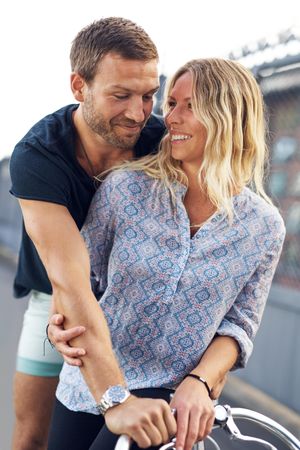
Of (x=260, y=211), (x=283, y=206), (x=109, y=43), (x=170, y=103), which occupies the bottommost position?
(x=283, y=206)

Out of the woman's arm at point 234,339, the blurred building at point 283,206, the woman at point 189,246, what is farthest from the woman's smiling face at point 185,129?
the blurred building at point 283,206

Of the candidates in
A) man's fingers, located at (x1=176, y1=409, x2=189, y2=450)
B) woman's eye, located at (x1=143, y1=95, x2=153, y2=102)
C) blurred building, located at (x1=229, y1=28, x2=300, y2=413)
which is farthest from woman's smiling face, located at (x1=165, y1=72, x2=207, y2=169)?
blurred building, located at (x1=229, y1=28, x2=300, y2=413)

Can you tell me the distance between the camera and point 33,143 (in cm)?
288

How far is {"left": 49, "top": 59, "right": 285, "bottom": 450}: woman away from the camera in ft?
8.40

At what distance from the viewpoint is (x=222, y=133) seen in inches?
106

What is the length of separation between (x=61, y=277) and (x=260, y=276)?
563mm

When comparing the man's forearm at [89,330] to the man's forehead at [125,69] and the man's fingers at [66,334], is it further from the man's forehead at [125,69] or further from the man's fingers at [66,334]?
the man's forehead at [125,69]

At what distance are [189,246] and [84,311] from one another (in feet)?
1.19

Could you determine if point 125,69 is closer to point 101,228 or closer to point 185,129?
point 185,129

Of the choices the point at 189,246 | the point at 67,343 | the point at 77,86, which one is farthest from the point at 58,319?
the point at 77,86

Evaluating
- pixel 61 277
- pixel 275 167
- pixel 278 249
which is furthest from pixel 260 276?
pixel 275 167

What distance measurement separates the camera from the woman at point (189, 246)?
2561mm

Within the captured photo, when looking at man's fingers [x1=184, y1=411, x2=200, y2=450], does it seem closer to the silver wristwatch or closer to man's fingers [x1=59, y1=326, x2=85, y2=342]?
the silver wristwatch

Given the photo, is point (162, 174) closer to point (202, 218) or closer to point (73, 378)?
point (202, 218)
